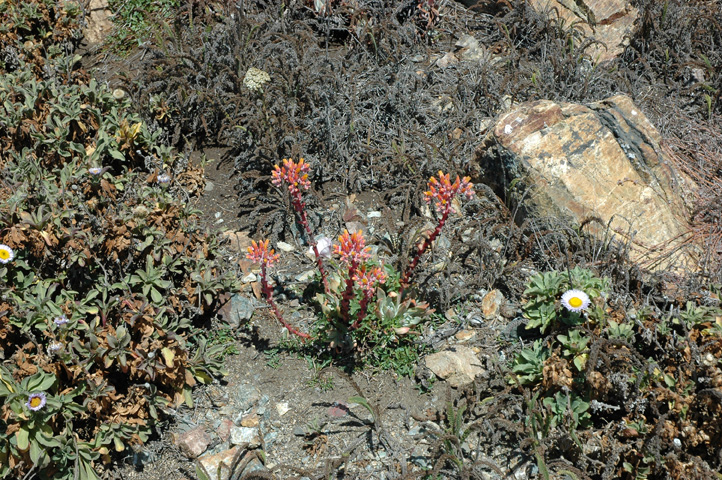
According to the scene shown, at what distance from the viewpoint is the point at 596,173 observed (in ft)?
14.0

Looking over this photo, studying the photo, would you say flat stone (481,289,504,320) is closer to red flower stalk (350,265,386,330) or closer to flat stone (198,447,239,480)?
red flower stalk (350,265,386,330)

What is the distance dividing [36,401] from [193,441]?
82cm

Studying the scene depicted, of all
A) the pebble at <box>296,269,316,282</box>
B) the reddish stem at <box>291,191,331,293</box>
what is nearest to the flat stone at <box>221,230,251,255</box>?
the pebble at <box>296,269,316,282</box>

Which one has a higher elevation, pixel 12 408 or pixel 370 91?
pixel 370 91

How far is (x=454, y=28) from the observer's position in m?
6.00

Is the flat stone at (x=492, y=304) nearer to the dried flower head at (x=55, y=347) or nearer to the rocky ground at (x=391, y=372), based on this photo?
the rocky ground at (x=391, y=372)

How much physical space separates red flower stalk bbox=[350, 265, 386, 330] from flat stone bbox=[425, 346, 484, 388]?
0.52 m

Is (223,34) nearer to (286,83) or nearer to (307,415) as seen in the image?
(286,83)

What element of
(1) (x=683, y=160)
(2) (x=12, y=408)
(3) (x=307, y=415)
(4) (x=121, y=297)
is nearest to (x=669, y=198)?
(1) (x=683, y=160)

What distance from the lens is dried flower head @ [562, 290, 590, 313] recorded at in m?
3.35

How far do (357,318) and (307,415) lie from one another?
61cm

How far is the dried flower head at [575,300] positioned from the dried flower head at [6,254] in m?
3.03

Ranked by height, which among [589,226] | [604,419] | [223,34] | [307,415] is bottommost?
[307,415]

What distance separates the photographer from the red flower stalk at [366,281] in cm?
334
